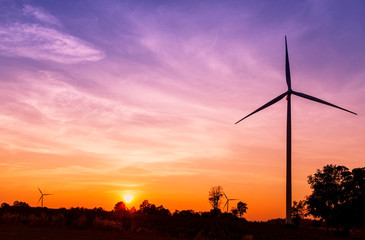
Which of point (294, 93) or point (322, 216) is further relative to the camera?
point (322, 216)

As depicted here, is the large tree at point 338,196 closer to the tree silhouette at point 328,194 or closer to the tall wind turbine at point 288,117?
the tree silhouette at point 328,194

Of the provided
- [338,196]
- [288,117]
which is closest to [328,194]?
[338,196]

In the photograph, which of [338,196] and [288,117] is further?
[338,196]

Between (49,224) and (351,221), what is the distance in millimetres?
70396

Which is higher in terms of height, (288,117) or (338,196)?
(288,117)

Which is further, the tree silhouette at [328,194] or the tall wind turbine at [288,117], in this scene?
the tree silhouette at [328,194]

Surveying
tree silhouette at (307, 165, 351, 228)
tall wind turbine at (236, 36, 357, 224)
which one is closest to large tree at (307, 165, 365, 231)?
tree silhouette at (307, 165, 351, 228)

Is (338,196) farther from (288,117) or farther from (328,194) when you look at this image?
(288,117)

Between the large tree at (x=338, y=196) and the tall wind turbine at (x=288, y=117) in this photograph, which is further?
the large tree at (x=338, y=196)

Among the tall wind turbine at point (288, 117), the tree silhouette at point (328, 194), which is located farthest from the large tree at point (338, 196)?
the tall wind turbine at point (288, 117)

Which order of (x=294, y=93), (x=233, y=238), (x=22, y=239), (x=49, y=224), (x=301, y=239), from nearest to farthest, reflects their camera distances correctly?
(x=22, y=239) < (x=49, y=224) < (x=233, y=238) < (x=301, y=239) < (x=294, y=93)

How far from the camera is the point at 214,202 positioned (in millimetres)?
184625

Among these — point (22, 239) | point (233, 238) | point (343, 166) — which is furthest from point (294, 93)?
point (22, 239)

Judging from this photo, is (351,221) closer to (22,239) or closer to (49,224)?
(49,224)
